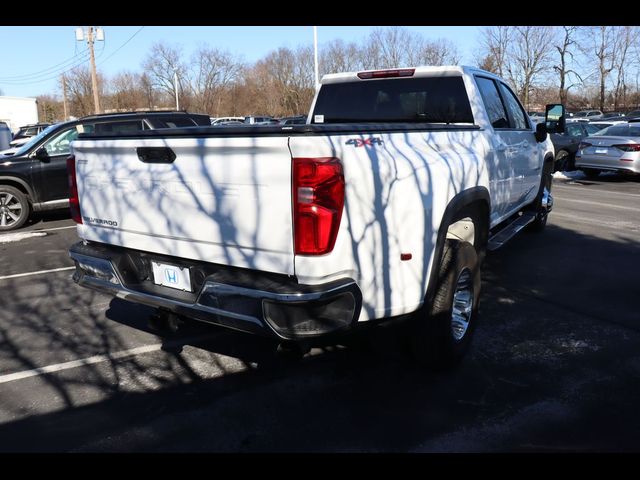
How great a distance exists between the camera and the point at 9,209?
9281 millimetres

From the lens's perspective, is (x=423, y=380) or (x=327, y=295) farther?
(x=423, y=380)

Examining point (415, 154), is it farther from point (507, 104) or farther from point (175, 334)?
point (507, 104)

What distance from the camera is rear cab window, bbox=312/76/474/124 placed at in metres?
4.78

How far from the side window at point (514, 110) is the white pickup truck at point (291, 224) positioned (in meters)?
1.72

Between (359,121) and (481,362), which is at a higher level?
(359,121)

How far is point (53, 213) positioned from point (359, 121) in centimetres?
825

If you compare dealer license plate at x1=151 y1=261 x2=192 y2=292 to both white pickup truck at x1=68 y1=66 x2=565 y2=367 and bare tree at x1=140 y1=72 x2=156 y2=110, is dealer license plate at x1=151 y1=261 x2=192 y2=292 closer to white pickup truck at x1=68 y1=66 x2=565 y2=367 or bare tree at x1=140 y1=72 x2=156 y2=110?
white pickup truck at x1=68 y1=66 x2=565 y2=367

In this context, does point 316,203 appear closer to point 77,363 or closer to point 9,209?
point 77,363

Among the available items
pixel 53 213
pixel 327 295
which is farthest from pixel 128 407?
pixel 53 213

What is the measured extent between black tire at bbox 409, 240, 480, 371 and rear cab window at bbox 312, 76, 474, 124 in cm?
163

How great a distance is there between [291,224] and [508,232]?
11.4 ft

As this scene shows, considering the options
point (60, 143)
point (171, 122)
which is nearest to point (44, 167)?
point (60, 143)

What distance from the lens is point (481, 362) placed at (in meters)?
3.82

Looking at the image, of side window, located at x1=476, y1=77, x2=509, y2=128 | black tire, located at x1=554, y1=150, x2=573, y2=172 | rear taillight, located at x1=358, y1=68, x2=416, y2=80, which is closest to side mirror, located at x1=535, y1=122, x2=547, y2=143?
side window, located at x1=476, y1=77, x2=509, y2=128
